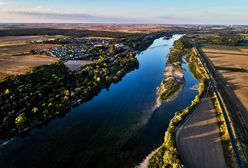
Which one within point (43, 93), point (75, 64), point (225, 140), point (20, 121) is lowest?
point (225, 140)

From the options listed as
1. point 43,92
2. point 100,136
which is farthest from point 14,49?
point 100,136

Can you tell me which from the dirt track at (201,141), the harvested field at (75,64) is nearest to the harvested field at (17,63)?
the harvested field at (75,64)

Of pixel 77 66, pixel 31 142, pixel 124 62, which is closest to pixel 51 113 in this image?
pixel 31 142

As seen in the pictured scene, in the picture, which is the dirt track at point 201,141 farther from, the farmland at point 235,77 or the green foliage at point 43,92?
the green foliage at point 43,92

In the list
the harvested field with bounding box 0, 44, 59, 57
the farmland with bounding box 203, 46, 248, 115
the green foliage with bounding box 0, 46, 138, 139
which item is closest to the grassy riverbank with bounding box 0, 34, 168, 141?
the green foliage with bounding box 0, 46, 138, 139

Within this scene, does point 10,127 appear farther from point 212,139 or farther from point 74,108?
point 212,139

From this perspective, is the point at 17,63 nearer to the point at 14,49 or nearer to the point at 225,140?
the point at 14,49

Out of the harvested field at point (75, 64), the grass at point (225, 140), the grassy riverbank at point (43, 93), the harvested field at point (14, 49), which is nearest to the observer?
the grass at point (225, 140)
